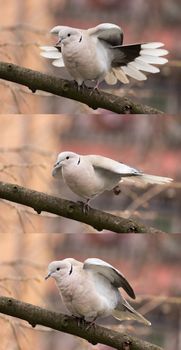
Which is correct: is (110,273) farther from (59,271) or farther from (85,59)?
(85,59)

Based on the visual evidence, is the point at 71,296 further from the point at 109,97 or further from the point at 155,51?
the point at 155,51

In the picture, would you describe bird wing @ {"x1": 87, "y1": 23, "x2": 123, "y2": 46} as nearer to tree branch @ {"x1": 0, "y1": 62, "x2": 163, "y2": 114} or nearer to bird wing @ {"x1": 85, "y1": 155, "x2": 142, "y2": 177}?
tree branch @ {"x1": 0, "y1": 62, "x2": 163, "y2": 114}

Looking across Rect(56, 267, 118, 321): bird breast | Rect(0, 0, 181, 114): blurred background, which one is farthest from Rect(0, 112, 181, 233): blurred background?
Rect(56, 267, 118, 321): bird breast

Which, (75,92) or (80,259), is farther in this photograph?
(80,259)

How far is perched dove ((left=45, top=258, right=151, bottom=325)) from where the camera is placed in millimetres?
1711

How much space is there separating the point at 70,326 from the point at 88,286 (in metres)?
0.07

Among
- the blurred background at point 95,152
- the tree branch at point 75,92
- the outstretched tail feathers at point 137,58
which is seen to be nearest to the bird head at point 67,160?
the tree branch at point 75,92

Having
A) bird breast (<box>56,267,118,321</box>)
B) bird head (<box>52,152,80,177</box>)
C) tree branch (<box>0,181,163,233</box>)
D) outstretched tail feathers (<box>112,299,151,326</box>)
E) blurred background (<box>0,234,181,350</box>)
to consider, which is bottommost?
blurred background (<box>0,234,181,350</box>)

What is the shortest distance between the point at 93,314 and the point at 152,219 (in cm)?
39

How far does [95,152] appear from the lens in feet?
6.84

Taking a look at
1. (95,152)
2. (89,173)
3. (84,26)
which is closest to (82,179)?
(89,173)

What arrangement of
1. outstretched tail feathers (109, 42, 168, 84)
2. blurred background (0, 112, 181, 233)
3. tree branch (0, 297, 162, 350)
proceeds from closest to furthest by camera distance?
tree branch (0, 297, 162, 350), outstretched tail feathers (109, 42, 168, 84), blurred background (0, 112, 181, 233)

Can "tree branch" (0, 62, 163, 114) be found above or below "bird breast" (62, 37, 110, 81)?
below

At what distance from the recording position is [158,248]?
2104 mm
